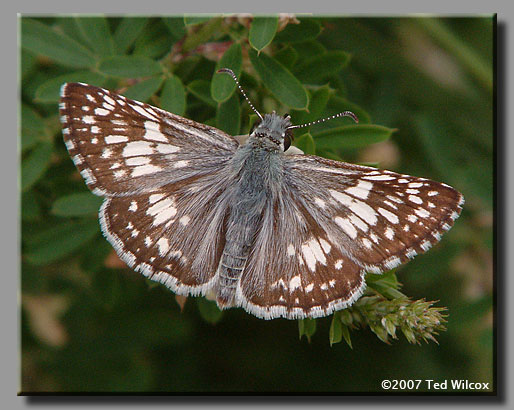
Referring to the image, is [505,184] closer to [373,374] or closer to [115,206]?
[373,374]

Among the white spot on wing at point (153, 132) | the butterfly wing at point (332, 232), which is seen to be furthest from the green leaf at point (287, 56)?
the white spot on wing at point (153, 132)

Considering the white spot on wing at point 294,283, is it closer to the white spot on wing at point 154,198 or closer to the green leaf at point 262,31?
the white spot on wing at point 154,198

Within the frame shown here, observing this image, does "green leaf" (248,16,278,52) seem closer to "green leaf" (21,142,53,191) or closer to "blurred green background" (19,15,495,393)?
"blurred green background" (19,15,495,393)

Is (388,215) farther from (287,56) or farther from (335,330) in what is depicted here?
(287,56)

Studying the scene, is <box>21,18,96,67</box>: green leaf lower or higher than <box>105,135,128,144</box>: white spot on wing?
higher

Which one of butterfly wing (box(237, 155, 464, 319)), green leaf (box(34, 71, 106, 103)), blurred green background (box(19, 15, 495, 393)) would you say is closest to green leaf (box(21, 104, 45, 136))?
blurred green background (box(19, 15, 495, 393))

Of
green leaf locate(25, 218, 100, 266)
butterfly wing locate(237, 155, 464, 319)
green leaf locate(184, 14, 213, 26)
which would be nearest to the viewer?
butterfly wing locate(237, 155, 464, 319)

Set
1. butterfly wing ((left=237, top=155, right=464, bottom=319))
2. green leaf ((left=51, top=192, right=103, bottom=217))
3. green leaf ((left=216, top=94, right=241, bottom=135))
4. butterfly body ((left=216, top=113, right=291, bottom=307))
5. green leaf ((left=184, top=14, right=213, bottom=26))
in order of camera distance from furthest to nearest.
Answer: green leaf ((left=51, top=192, right=103, bottom=217)), green leaf ((left=216, top=94, right=241, bottom=135)), green leaf ((left=184, top=14, right=213, bottom=26)), butterfly body ((left=216, top=113, right=291, bottom=307)), butterfly wing ((left=237, top=155, right=464, bottom=319))
